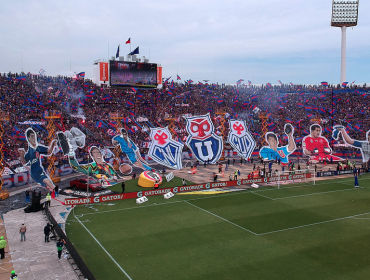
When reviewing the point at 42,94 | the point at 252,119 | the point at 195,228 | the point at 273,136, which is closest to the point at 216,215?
the point at 195,228

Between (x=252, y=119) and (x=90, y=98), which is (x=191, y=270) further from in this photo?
(x=252, y=119)


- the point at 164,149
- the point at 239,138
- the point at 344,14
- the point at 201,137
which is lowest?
the point at 164,149

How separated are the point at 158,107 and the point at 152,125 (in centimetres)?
Result: 874

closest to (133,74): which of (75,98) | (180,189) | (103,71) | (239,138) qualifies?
(103,71)

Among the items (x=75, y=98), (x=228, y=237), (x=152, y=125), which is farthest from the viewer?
(x=152, y=125)

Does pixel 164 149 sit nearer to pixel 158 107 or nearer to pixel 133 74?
pixel 158 107

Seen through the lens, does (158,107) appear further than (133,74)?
No

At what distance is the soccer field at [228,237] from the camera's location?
60.6 ft

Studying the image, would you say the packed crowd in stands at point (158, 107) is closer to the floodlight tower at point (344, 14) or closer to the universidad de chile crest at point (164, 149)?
the universidad de chile crest at point (164, 149)

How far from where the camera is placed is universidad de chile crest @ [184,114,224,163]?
46.8 m

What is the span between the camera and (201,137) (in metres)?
47.2

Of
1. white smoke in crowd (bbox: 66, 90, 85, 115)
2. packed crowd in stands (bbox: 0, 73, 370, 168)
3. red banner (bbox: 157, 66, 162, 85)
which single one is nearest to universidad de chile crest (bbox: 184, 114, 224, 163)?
packed crowd in stands (bbox: 0, 73, 370, 168)

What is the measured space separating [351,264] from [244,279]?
21.8 ft

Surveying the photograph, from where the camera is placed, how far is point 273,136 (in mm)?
49938
